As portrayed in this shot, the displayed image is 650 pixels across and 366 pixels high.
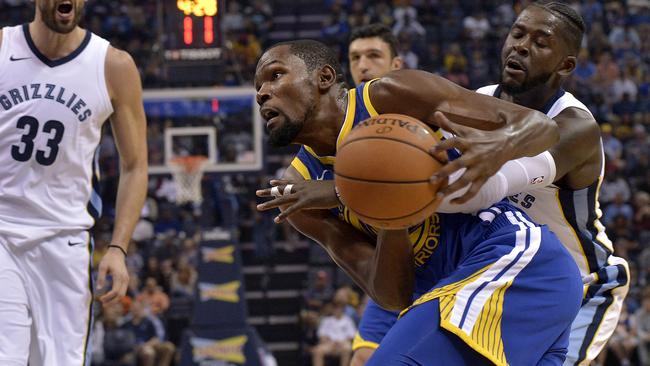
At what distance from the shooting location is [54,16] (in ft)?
13.7

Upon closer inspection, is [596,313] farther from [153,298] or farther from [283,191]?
[153,298]

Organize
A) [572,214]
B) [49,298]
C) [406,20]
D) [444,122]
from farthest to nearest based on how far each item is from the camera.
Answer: [406,20], [49,298], [572,214], [444,122]

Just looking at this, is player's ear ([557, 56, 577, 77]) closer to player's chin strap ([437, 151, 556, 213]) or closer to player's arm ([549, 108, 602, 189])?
player's arm ([549, 108, 602, 189])

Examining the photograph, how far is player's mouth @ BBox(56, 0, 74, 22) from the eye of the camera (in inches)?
164

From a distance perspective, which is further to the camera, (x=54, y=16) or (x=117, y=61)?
(x=117, y=61)

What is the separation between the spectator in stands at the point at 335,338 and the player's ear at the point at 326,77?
8213 millimetres

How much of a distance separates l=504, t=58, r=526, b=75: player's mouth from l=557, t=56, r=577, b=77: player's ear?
0.18 meters

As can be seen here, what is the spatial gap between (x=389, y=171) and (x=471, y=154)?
237 mm

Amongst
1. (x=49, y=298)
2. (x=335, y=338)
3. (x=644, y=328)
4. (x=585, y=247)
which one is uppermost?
(x=585, y=247)

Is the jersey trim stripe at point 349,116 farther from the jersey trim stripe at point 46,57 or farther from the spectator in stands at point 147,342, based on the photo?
the spectator in stands at point 147,342

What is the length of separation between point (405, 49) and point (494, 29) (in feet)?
6.93

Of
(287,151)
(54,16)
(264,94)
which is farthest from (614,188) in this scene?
(264,94)

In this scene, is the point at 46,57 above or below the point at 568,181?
above

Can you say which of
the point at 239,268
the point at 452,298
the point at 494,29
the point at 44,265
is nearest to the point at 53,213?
the point at 44,265
